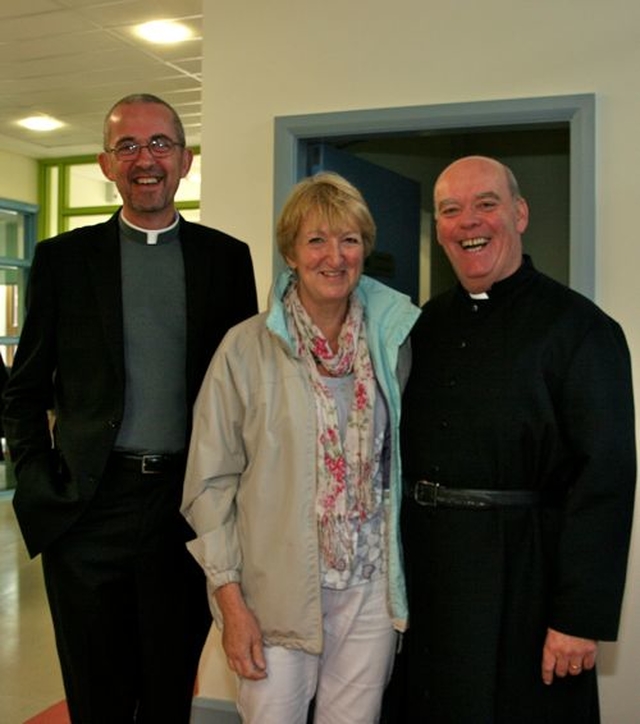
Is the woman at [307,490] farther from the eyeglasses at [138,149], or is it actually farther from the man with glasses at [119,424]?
the eyeglasses at [138,149]

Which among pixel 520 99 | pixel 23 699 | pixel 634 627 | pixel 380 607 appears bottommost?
pixel 23 699

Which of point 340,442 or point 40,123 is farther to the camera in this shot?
point 40,123

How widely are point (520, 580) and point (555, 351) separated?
19.0 inches

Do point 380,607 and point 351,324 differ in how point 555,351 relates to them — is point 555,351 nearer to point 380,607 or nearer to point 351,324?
point 351,324

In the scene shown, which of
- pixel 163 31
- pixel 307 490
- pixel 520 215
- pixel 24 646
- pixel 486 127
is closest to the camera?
pixel 307 490

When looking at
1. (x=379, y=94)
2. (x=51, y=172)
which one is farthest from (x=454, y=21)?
(x=51, y=172)

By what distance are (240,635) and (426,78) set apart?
6.05ft

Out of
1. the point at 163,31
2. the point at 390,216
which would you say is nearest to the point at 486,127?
the point at 390,216

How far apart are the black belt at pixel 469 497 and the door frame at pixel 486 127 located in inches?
39.7

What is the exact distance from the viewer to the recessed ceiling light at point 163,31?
4.29 m

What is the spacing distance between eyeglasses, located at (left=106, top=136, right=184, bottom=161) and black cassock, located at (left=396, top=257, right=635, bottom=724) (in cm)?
81

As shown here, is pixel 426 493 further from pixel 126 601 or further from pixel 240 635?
pixel 126 601

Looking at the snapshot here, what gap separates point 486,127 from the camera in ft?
8.64

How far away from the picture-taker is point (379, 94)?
2.71 m
